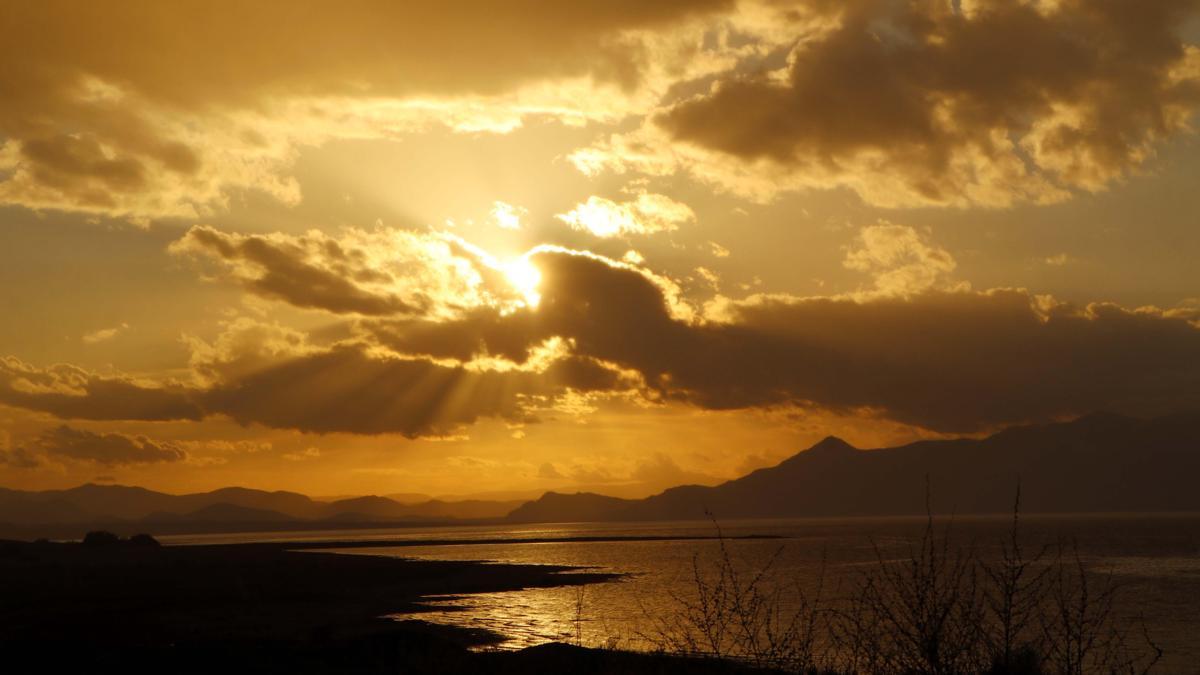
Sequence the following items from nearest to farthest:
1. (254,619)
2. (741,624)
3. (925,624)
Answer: (925,624) → (741,624) → (254,619)

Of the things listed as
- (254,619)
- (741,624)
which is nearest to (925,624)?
(741,624)

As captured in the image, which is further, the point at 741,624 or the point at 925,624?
the point at 741,624

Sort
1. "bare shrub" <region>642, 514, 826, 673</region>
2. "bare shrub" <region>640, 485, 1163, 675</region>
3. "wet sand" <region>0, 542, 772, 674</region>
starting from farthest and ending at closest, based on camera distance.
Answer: "wet sand" <region>0, 542, 772, 674</region>
"bare shrub" <region>642, 514, 826, 673</region>
"bare shrub" <region>640, 485, 1163, 675</region>

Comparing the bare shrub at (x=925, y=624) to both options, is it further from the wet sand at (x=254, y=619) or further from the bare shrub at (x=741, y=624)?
the wet sand at (x=254, y=619)

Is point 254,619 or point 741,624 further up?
point 741,624

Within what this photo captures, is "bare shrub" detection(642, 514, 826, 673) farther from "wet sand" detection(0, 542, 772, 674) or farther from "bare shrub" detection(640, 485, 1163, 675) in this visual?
"wet sand" detection(0, 542, 772, 674)

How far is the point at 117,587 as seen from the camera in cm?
6638

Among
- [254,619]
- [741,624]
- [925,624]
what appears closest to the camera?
[925,624]

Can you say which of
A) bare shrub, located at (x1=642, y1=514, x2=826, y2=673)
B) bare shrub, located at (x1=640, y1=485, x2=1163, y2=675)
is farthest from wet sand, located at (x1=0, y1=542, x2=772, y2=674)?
bare shrub, located at (x1=640, y1=485, x2=1163, y2=675)

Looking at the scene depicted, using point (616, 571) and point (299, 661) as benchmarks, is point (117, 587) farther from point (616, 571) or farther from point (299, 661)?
point (616, 571)

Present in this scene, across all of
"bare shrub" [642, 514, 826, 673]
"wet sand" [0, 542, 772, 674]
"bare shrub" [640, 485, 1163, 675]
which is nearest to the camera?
"bare shrub" [640, 485, 1163, 675]

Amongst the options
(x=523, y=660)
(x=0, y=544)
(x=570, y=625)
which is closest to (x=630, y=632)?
(x=570, y=625)

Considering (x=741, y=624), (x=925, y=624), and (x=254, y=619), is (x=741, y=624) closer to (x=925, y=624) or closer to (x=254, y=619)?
(x=925, y=624)

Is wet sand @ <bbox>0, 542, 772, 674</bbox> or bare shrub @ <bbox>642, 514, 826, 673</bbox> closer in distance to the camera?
bare shrub @ <bbox>642, 514, 826, 673</bbox>
